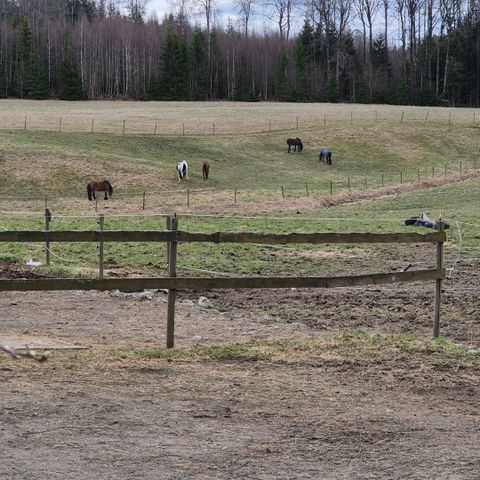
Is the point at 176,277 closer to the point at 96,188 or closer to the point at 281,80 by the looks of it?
the point at 96,188

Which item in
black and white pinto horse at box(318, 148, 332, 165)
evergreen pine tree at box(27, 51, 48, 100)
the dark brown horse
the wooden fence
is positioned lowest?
the wooden fence

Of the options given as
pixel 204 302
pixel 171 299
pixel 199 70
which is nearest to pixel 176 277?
pixel 171 299

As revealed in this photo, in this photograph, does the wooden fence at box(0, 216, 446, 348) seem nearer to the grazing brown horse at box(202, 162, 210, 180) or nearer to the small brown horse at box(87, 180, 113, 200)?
the small brown horse at box(87, 180, 113, 200)

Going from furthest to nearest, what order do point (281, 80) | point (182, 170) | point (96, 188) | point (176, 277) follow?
point (281, 80) → point (182, 170) → point (96, 188) → point (176, 277)

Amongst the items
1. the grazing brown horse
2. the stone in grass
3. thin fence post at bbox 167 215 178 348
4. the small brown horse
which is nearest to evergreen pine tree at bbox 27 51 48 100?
the grazing brown horse

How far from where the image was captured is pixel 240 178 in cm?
4388

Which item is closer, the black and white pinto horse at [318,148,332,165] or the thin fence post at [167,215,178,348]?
the thin fence post at [167,215,178,348]

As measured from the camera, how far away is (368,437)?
18.8ft

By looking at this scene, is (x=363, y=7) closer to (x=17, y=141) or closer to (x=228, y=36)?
(x=228, y=36)

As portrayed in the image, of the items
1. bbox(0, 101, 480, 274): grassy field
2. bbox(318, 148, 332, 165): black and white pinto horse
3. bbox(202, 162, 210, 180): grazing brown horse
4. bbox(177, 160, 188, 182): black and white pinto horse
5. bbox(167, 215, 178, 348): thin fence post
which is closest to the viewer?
bbox(167, 215, 178, 348): thin fence post

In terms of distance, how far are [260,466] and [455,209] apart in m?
23.7

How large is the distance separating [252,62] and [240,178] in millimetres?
68474

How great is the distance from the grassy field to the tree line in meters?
21.0

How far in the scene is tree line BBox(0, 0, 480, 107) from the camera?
9599 cm
